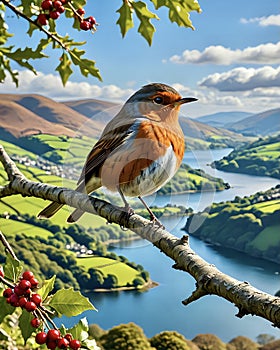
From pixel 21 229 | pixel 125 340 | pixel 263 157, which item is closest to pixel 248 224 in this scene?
pixel 263 157

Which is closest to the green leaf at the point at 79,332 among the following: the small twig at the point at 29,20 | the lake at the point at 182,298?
the small twig at the point at 29,20

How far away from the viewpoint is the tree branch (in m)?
0.39

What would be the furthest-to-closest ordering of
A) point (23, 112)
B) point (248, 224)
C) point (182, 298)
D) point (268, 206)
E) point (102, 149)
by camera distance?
1. point (182, 298)
2. point (268, 206)
3. point (248, 224)
4. point (23, 112)
5. point (102, 149)

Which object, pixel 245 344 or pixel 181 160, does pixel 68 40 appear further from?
pixel 245 344

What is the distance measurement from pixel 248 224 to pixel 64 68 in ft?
37.8

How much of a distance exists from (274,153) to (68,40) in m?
10.8

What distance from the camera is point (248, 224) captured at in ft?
39.6

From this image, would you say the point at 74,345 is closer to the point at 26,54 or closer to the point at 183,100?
the point at 183,100

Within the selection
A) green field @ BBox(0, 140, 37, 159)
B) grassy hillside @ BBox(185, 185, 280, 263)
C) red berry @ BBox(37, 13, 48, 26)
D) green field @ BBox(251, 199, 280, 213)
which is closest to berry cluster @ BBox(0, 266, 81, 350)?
red berry @ BBox(37, 13, 48, 26)

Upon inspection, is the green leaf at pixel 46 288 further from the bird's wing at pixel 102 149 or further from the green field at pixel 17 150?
the green field at pixel 17 150

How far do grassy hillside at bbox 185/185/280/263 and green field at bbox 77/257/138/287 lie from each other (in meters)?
1.80

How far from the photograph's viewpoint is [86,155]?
700 mm

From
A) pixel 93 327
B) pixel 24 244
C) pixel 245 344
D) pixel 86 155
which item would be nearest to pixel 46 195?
pixel 86 155

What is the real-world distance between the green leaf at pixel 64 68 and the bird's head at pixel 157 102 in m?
0.27
